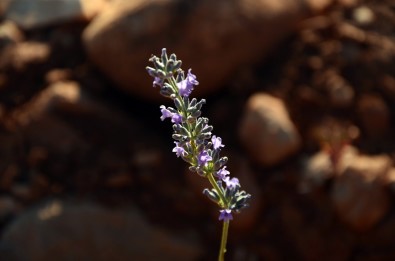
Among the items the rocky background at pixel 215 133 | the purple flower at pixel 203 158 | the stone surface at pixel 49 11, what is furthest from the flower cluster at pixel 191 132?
the stone surface at pixel 49 11

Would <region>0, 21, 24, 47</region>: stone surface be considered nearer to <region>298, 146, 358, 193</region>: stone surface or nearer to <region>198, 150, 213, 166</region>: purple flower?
<region>298, 146, 358, 193</region>: stone surface

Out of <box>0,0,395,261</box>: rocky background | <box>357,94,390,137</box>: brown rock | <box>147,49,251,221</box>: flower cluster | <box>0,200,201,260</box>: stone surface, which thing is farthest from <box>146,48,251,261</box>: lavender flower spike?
<box>357,94,390,137</box>: brown rock

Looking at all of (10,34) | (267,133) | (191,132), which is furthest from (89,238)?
(191,132)

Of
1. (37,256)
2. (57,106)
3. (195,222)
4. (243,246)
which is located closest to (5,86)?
(57,106)

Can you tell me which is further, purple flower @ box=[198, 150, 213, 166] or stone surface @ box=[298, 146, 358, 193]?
stone surface @ box=[298, 146, 358, 193]

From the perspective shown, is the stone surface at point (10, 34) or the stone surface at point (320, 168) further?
the stone surface at point (10, 34)

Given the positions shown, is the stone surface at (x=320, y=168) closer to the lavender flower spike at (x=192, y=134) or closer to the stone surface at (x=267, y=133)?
the stone surface at (x=267, y=133)

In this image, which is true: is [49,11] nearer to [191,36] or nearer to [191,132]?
[191,36]

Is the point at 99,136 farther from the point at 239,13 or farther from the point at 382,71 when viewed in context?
the point at 382,71
